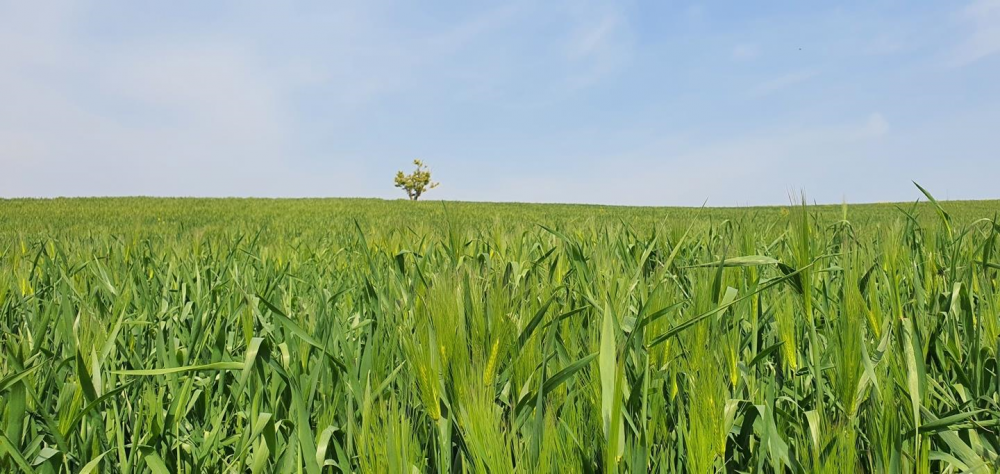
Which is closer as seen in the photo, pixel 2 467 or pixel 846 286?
pixel 2 467

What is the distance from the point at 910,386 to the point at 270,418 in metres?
0.90

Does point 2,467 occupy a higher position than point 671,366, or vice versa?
point 671,366

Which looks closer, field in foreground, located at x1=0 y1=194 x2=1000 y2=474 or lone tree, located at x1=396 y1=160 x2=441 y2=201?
field in foreground, located at x1=0 y1=194 x2=1000 y2=474

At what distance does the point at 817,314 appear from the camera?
5.34ft

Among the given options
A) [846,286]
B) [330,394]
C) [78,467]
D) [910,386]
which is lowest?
[78,467]

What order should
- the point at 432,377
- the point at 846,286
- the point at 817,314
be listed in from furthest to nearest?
the point at 817,314
the point at 846,286
the point at 432,377

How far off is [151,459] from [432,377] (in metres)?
0.42

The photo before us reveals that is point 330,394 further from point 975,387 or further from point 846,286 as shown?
point 975,387

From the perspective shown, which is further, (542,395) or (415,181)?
(415,181)

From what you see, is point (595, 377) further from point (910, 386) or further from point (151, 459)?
point (151, 459)

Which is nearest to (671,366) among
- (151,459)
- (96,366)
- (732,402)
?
(732,402)

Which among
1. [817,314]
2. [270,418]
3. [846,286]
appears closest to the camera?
[270,418]

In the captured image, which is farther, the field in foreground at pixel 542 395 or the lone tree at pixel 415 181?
the lone tree at pixel 415 181

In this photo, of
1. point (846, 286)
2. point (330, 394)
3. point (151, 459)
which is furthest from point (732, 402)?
point (151, 459)
